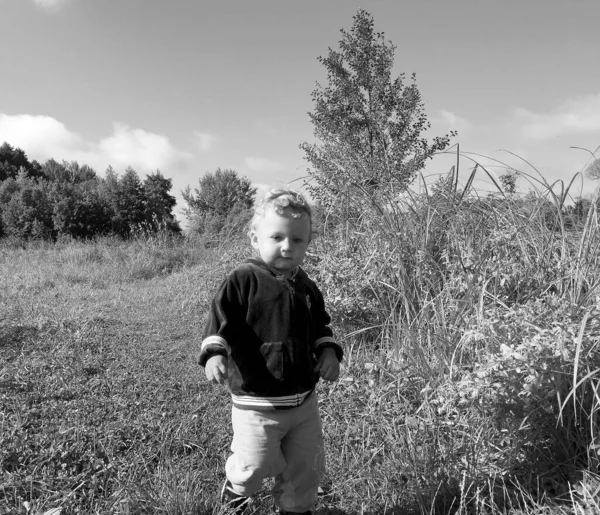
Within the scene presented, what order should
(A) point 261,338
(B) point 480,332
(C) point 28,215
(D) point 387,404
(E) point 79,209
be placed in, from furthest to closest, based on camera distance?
1. (E) point 79,209
2. (C) point 28,215
3. (D) point 387,404
4. (B) point 480,332
5. (A) point 261,338

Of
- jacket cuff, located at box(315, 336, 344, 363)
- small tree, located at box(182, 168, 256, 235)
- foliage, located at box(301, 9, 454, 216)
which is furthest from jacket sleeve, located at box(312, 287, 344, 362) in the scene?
small tree, located at box(182, 168, 256, 235)

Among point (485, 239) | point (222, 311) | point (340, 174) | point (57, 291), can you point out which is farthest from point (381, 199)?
point (57, 291)

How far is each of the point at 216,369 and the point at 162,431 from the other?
3.43ft

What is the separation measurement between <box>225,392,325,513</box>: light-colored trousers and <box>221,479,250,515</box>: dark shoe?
0.13 feet

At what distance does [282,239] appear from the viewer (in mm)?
1967

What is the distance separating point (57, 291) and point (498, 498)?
251 inches

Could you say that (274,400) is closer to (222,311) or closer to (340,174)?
(222,311)

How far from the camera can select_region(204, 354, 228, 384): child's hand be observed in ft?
5.92

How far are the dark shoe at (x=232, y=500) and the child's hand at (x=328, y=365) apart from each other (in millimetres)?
582

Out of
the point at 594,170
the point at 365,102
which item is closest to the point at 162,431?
the point at 594,170

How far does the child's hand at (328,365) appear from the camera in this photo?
201 cm

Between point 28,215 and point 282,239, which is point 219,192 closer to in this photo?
point 28,215

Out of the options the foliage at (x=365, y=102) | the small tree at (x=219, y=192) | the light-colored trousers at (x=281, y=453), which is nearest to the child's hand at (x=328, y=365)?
the light-colored trousers at (x=281, y=453)

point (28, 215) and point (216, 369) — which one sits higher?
point (28, 215)
